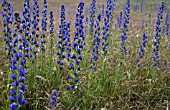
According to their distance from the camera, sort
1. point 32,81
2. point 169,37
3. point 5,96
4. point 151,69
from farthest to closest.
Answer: point 169,37 < point 151,69 < point 32,81 < point 5,96

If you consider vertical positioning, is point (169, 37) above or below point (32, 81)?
above

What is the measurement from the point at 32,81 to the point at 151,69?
2.35 metres

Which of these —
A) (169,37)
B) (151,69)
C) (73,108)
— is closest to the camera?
(73,108)

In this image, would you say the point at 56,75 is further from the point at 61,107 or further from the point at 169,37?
the point at 169,37

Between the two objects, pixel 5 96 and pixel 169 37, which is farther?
pixel 169 37

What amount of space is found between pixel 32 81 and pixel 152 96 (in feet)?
6.97

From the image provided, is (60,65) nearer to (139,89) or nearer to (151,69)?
(139,89)

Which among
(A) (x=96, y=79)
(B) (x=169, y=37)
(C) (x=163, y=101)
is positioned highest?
(B) (x=169, y=37)

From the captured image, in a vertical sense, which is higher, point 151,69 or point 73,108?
point 151,69

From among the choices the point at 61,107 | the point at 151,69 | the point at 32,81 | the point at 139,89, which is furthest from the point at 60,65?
the point at 151,69

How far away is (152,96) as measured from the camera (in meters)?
4.68

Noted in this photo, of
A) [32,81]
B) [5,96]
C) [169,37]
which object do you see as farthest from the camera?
[169,37]


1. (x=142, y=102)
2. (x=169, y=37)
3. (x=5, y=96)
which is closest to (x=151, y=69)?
(x=142, y=102)

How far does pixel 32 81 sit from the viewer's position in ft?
14.8
